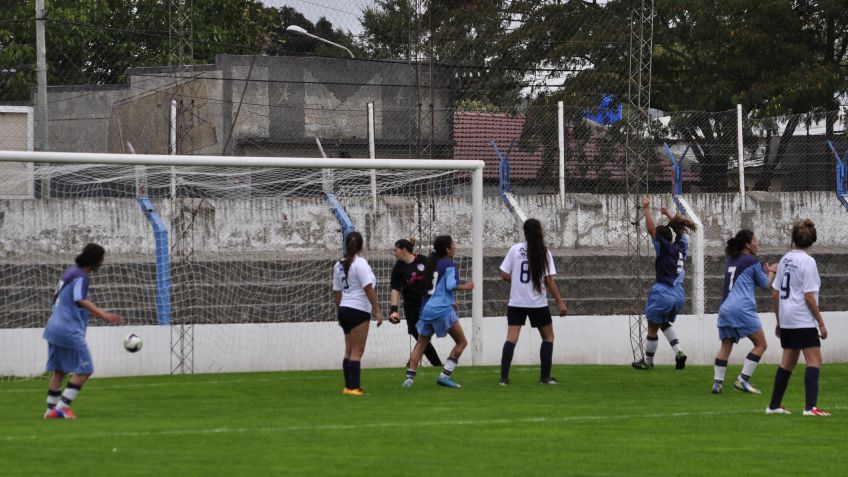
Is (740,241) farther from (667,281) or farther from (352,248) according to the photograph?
(352,248)

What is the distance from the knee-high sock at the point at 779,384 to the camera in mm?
11961

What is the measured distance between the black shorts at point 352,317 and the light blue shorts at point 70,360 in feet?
9.76

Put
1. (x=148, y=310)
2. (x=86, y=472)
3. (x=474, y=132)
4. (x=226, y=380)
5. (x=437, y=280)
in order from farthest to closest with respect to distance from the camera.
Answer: (x=474, y=132) < (x=148, y=310) < (x=226, y=380) < (x=437, y=280) < (x=86, y=472)

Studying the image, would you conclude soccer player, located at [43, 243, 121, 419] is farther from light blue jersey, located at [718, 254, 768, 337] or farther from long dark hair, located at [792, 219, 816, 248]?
light blue jersey, located at [718, 254, 768, 337]

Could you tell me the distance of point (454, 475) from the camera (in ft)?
28.2

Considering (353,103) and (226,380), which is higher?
(353,103)

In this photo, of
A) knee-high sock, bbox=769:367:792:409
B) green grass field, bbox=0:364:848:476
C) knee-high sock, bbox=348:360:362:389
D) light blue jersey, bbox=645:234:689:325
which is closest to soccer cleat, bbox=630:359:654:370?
light blue jersey, bbox=645:234:689:325

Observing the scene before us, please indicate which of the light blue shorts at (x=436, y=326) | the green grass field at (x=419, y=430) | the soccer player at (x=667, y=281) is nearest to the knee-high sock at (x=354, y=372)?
the green grass field at (x=419, y=430)

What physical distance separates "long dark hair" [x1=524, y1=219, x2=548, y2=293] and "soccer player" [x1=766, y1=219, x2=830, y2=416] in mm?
3687

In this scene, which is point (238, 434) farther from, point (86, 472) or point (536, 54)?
point (536, 54)

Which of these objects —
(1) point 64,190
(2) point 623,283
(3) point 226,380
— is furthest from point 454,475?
A: (2) point 623,283

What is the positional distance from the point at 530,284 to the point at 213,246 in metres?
6.28

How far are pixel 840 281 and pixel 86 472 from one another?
58.0 feet

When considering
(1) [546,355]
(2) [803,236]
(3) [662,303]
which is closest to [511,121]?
(3) [662,303]
